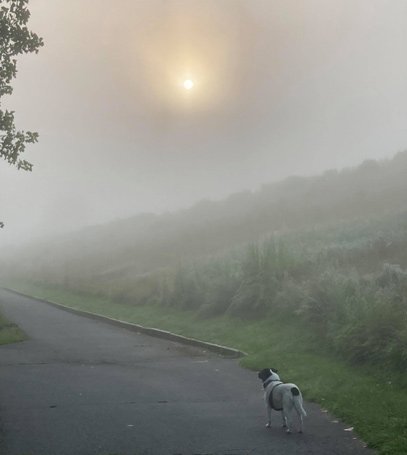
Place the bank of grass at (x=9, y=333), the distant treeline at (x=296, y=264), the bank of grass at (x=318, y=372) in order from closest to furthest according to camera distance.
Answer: the bank of grass at (x=318, y=372)
the distant treeline at (x=296, y=264)
the bank of grass at (x=9, y=333)

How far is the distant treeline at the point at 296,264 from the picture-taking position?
39.4 feet

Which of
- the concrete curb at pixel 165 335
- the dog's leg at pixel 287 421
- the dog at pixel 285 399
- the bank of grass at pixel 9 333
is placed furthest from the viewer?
the bank of grass at pixel 9 333

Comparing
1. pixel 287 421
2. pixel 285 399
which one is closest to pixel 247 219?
pixel 287 421

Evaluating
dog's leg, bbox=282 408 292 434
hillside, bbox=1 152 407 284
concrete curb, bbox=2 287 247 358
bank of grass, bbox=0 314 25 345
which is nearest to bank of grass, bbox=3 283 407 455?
concrete curb, bbox=2 287 247 358

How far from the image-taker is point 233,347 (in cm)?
1429

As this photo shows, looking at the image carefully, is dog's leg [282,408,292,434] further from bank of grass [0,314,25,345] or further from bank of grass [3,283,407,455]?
bank of grass [0,314,25,345]

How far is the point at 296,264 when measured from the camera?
18078 mm

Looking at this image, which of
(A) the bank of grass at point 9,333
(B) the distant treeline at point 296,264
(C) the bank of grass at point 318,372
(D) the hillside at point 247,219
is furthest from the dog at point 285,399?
(D) the hillside at point 247,219

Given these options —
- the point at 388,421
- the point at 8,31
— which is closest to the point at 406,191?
the point at 8,31

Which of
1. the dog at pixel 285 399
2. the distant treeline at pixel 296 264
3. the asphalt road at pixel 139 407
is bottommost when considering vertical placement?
the asphalt road at pixel 139 407

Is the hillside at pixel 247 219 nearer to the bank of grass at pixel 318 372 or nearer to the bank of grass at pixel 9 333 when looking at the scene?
the bank of grass at pixel 9 333

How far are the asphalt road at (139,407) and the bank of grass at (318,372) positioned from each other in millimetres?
330

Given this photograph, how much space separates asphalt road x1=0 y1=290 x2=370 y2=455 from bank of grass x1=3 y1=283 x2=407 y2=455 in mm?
330

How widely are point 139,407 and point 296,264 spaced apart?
10.2 meters
